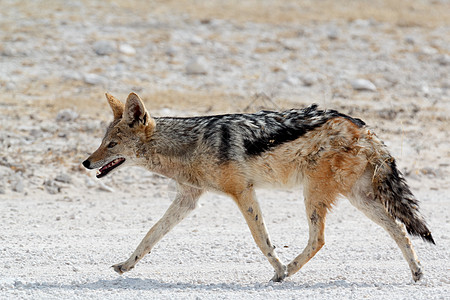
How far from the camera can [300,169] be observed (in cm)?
582

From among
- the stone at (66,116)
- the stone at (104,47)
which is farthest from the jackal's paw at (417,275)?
the stone at (104,47)

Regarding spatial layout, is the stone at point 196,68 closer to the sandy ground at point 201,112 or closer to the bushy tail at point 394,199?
the sandy ground at point 201,112

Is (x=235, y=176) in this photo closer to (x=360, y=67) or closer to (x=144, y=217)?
(x=144, y=217)

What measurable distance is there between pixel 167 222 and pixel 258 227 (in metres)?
0.86

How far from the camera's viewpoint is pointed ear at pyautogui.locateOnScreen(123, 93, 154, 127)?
6.17 meters

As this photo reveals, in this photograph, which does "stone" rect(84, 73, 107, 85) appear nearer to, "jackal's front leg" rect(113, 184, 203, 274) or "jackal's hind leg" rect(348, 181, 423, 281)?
"jackal's front leg" rect(113, 184, 203, 274)

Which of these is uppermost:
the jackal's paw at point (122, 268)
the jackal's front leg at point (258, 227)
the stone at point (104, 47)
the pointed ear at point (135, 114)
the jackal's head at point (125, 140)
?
the pointed ear at point (135, 114)

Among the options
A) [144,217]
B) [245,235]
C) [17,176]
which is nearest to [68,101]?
[17,176]

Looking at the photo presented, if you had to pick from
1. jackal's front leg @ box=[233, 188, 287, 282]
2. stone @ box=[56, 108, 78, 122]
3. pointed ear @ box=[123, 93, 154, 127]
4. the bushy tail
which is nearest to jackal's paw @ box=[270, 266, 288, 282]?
jackal's front leg @ box=[233, 188, 287, 282]

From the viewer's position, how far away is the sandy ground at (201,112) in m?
5.92

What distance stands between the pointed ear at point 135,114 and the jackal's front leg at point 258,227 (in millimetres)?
1142

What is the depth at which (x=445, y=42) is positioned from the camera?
62.9 ft

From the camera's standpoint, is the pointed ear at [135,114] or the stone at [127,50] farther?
the stone at [127,50]

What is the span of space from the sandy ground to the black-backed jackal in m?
0.42
